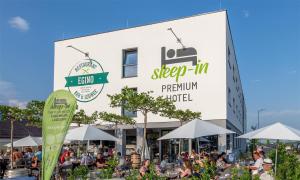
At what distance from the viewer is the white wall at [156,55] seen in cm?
2369

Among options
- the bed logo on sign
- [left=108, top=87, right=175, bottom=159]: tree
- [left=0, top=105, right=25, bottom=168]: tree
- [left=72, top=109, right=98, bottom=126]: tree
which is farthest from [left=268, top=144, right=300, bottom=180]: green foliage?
[left=0, top=105, right=25, bottom=168]: tree

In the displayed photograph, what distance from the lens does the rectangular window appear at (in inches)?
1070

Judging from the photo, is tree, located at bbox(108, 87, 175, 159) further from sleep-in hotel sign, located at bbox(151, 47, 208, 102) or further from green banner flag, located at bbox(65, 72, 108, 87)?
green banner flag, located at bbox(65, 72, 108, 87)

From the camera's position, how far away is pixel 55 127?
7473 mm

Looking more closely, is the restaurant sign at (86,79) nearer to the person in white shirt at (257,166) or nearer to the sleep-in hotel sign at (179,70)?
the sleep-in hotel sign at (179,70)

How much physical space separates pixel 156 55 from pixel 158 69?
990mm

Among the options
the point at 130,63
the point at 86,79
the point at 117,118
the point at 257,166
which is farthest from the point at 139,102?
the point at 86,79

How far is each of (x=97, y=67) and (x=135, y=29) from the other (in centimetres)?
406

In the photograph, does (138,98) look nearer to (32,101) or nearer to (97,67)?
(32,101)

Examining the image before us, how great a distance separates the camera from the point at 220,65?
2355 cm

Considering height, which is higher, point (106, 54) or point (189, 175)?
point (106, 54)

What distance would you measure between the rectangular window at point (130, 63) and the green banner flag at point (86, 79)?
1.54 m

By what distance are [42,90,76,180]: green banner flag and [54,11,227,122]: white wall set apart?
16.7 m

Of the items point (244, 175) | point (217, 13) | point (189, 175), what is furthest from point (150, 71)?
point (244, 175)
